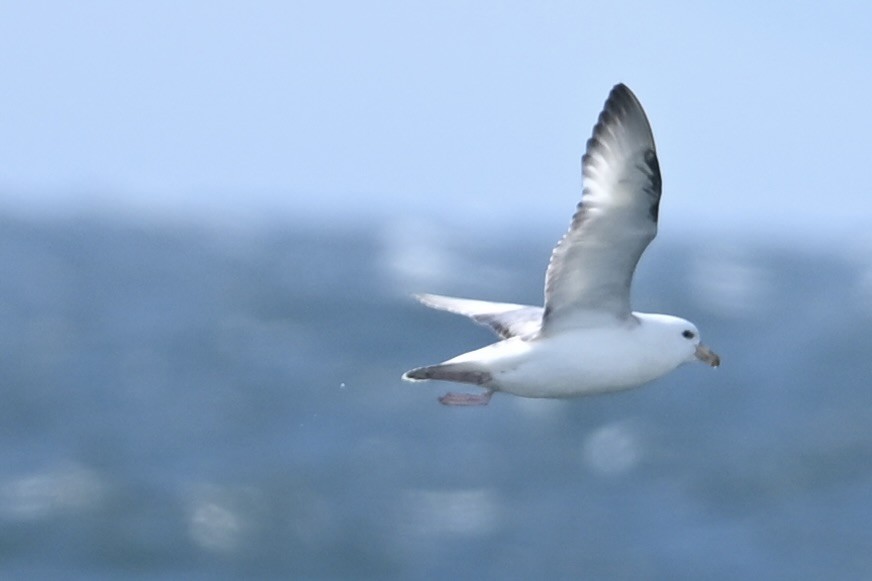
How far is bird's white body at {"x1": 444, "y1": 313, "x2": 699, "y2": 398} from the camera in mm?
11195

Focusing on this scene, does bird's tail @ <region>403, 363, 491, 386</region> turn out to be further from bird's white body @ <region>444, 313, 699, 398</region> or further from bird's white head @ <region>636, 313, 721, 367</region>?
bird's white head @ <region>636, 313, 721, 367</region>

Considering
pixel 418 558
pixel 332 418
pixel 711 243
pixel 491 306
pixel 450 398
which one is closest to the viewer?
pixel 450 398

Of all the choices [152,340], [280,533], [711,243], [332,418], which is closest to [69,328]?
[152,340]

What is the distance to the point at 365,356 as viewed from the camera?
38.8 metres

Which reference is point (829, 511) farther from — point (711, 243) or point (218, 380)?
point (711, 243)

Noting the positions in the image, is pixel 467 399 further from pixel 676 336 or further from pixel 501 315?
pixel 676 336

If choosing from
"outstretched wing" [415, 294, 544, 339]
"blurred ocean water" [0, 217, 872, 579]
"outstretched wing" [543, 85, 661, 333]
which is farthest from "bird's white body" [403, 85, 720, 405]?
"blurred ocean water" [0, 217, 872, 579]

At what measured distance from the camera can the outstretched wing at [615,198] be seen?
10922 mm

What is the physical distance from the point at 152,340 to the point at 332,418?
9.55 metres

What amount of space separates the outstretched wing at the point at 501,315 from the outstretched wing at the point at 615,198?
2.41 ft

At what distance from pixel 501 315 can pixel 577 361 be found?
151 centimetres

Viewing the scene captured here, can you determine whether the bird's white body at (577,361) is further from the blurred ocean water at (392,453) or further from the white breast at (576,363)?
the blurred ocean water at (392,453)

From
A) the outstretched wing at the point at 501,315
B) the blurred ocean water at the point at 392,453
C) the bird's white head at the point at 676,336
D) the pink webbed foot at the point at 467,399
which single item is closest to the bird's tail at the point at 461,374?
the pink webbed foot at the point at 467,399

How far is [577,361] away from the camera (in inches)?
441
